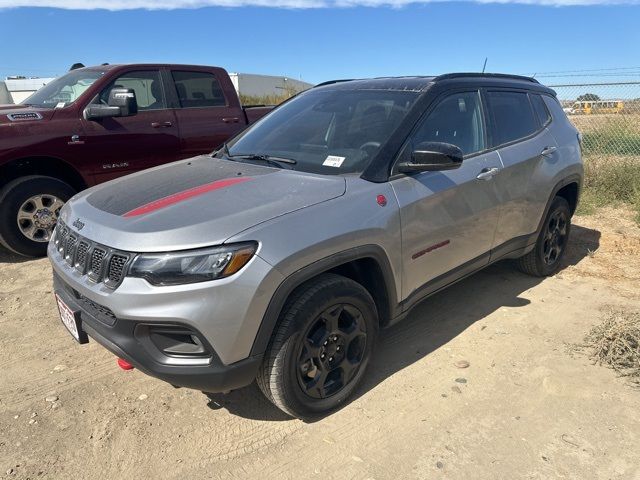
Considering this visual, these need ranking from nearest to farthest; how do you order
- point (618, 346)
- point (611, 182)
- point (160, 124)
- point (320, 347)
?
1. point (320, 347)
2. point (618, 346)
3. point (160, 124)
4. point (611, 182)

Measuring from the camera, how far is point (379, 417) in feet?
9.15

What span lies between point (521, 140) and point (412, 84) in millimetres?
1189

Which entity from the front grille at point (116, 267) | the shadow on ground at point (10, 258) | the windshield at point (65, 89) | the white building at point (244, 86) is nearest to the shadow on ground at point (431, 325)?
the front grille at point (116, 267)

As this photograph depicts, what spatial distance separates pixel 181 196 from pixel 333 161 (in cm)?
92

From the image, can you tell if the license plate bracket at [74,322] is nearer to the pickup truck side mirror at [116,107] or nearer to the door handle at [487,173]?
the door handle at [487,173]

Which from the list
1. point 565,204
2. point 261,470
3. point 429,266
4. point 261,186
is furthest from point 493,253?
point 261,470

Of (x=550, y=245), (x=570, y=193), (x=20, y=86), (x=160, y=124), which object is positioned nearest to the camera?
(x=550, y=245)

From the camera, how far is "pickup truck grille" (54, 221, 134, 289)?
230 cm

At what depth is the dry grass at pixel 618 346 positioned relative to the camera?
10.4ft

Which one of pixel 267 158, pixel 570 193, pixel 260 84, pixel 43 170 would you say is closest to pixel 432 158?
pixel 267 158

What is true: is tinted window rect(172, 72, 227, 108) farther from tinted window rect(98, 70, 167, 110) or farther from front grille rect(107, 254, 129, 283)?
front grille rect(107, 254, 129, 283)

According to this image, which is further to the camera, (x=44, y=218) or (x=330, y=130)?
(x=44, y=218)

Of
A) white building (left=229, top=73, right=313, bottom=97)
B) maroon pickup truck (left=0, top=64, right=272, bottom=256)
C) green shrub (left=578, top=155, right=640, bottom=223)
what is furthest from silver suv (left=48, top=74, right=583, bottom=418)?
white building (left=229, top=73, right=313, bottom=97)

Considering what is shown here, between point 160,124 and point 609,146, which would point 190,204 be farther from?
point 609,146
